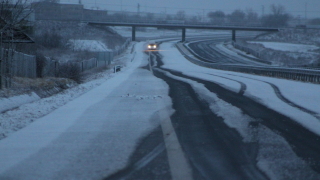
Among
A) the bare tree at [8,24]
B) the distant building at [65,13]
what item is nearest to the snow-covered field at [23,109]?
the bare tree at [8,24]

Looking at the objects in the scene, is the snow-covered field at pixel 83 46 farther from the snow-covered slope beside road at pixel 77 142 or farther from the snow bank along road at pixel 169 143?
the snow bank along road at pixel 169 143

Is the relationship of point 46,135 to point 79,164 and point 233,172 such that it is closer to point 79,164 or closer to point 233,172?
point 79,164

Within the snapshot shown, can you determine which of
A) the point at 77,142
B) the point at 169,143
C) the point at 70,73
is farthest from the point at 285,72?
the point at 77,142

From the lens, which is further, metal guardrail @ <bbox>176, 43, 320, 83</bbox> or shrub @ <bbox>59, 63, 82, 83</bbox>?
shrub @ <bbox>59, 63, 82, 83</bbox>

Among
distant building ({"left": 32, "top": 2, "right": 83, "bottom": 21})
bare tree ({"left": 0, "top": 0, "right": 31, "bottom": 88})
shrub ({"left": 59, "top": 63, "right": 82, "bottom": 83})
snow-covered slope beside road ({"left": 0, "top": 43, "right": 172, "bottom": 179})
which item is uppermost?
distant building ({"left": 32, "top": 2, "right": 83, "bottom": 21})

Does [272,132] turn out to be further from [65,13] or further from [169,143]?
[65,13]

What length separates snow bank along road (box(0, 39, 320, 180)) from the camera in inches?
260

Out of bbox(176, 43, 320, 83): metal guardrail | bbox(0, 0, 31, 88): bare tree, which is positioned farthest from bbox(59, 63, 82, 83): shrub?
bbox(176, 43, 320, 83): metal guardrail

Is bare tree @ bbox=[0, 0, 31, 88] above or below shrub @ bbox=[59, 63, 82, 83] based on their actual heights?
above

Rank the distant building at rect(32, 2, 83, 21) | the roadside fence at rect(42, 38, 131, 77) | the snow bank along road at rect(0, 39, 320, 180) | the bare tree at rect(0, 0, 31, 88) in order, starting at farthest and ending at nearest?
the distant building at rect(32, 2, 83, 21) < the roadside fence at rect(42, 38, 131, 77) < the bare tree at rect(0, 0, 31, 88) < the snow bank along road at rect(0, 39, 320, 180)

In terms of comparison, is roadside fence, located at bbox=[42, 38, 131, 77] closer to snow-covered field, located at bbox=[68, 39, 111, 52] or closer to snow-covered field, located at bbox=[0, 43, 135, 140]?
snow-covered field, located at bbox=[68, 39, 111, 52]

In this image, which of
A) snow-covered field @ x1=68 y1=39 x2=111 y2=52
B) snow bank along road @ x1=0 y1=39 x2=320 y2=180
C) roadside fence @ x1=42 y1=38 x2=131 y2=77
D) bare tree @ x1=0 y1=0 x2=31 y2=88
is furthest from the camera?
snow-covered field @ x1=68 y1=39 x2=111 y2=52

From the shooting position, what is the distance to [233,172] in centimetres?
652

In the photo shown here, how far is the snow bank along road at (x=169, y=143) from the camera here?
260 inches
